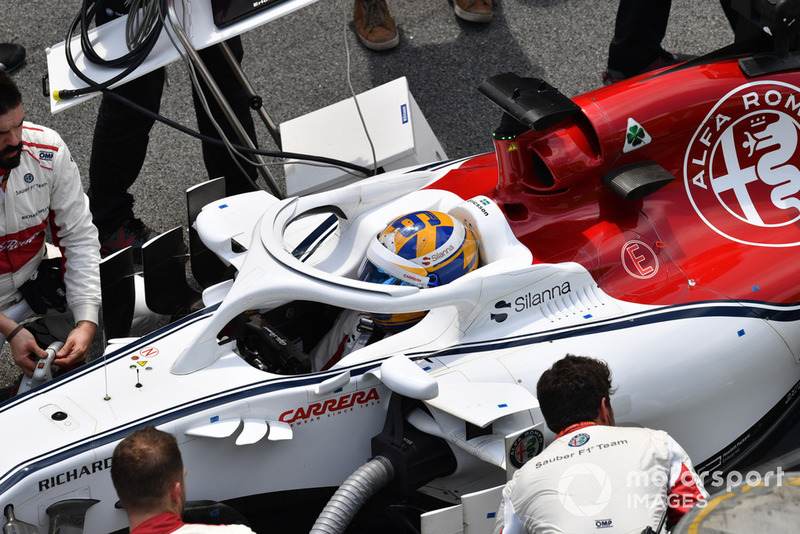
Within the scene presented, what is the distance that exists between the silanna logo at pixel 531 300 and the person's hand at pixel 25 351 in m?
1.71

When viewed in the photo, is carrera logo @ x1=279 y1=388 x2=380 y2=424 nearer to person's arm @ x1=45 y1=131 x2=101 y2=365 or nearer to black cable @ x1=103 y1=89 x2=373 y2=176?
person's arm @ x1=45 y1=131 x2=101 y2=365

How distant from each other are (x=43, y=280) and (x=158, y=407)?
1204mm

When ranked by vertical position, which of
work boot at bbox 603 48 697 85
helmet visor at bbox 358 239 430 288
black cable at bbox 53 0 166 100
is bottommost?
work boot at bbox 603 48 697 85

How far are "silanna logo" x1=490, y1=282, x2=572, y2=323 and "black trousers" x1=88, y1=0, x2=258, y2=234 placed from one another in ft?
6.53

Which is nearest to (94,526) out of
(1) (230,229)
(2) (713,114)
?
(1) (230,229)

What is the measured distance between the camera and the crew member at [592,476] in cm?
227

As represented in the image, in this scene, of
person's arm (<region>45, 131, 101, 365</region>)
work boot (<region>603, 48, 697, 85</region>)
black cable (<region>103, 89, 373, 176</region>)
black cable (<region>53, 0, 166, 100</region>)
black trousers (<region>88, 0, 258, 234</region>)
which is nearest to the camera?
person's arm (<region>45, 131, 101, 365</region>)

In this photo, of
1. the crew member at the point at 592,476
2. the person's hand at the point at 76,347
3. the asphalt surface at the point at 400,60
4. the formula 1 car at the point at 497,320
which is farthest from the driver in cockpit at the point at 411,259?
the asphalt surface at the point at 400,60

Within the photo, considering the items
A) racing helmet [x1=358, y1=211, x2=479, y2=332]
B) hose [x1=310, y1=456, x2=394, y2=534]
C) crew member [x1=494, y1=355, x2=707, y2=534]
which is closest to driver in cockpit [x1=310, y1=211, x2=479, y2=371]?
racing helmet [x1=358, y1=211, x2=479, y2=332]

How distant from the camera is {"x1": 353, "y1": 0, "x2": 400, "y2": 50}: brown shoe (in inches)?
223

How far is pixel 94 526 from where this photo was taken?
2.91 m

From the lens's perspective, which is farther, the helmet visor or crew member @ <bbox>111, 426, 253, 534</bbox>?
the helmet visor

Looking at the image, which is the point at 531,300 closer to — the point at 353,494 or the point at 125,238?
the point at 353,494

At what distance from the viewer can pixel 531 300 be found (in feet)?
10.6
